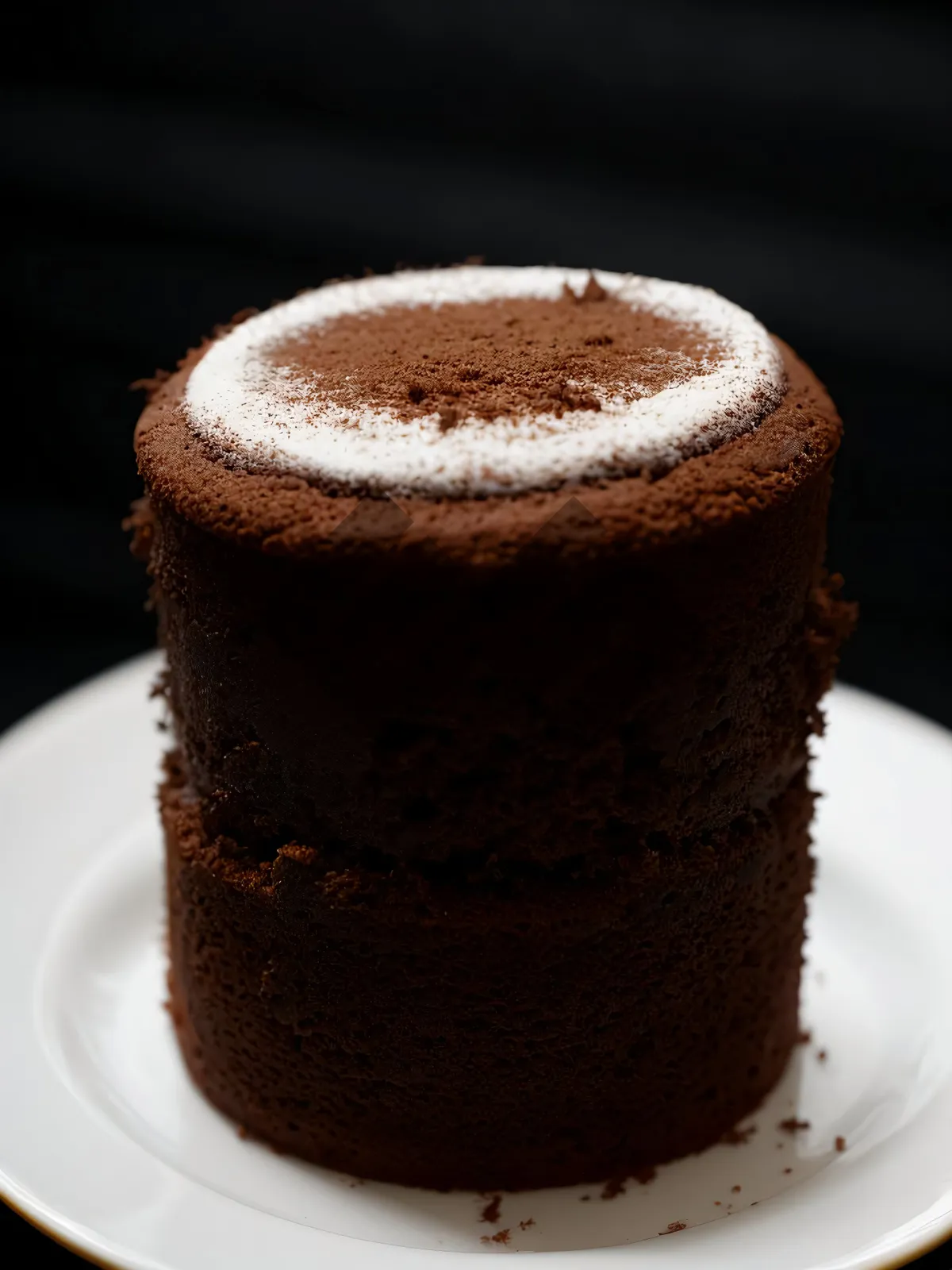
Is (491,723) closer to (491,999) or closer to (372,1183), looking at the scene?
(491,999)

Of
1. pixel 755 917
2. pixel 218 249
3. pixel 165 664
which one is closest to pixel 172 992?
pixel 165 664

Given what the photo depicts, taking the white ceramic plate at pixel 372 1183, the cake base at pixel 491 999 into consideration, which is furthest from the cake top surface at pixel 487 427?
the white ceramic plate at pixel 372 1183

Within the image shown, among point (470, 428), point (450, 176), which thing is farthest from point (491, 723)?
point (450, 176)

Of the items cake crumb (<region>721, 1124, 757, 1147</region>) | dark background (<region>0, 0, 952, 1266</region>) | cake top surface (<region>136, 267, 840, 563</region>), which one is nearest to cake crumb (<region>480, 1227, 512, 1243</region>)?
cake crumb (<region>721, 1124, 757, 1147</region>)

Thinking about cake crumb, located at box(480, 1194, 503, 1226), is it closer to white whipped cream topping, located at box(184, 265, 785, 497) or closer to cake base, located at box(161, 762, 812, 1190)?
cake base, located at box(161, 762, 812, 1190)

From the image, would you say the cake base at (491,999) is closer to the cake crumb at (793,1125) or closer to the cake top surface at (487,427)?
the cake crumb at (793,1125)

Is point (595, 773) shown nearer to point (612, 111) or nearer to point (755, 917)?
point (755, 917)
